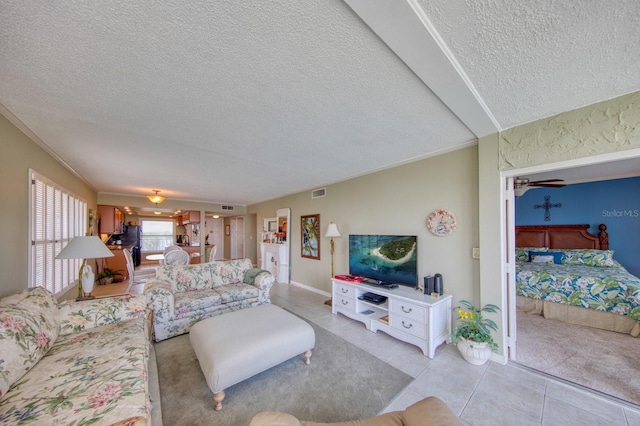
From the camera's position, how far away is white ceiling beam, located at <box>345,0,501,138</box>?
1.02m

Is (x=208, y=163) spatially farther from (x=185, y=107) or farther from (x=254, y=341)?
(x=254, y=341)

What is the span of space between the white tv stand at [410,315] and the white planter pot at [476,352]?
0.31 m

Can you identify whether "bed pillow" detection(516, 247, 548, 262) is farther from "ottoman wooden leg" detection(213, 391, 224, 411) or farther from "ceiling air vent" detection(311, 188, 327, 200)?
"ottoman wooden leg" detection(213, 391, 224, 411)

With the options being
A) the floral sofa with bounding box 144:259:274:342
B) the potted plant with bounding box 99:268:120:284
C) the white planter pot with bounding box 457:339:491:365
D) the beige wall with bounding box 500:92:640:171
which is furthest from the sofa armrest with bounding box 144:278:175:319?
the potted plant with bounding box 99:268:120:284

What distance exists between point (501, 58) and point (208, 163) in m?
3.52

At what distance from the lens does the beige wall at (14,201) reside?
198 centimetres

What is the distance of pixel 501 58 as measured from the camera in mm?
1365

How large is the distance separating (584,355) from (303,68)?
4.03m

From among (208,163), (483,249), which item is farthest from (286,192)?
(483,249)

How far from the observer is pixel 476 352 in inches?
90.9

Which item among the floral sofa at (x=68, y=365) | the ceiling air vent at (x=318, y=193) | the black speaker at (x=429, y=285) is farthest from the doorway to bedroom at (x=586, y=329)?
the floral sofa at (x=68, y=365)

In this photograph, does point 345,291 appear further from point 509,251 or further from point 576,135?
point 576,135

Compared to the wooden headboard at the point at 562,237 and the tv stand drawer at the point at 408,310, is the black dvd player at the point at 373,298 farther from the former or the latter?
the wooden headboard at the point at 562,237

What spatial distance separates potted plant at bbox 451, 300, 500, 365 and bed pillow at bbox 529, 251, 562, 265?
3324 millimetres
